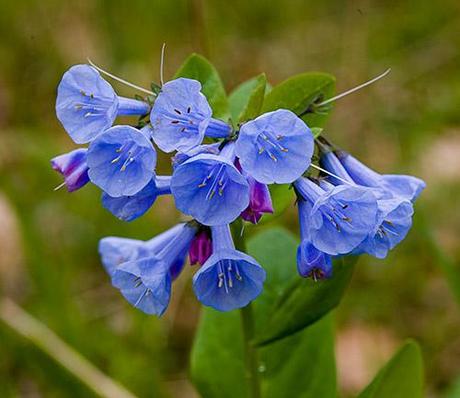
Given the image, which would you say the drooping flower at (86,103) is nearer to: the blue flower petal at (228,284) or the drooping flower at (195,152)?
the drooping flower at (195,152)

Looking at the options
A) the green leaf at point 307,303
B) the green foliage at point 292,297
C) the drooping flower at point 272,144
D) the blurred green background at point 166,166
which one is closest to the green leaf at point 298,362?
the green foliage at point 292,297

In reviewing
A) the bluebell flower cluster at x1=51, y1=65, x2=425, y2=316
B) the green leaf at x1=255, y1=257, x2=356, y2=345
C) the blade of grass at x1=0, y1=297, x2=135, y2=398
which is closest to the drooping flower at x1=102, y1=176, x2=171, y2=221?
the bluebell flower cluster at x1=51, y1=65, x2=425, y2=316

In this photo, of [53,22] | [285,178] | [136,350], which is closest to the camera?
[285,178]

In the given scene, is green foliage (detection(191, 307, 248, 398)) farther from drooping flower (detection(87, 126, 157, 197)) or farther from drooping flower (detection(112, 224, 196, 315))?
drooping flower (detection(87, 126, 157, 197))

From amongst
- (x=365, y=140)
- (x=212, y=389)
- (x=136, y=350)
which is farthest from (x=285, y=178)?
(x=365, y=140)

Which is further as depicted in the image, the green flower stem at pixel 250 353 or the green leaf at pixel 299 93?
the green flower stem at pixel 250 353

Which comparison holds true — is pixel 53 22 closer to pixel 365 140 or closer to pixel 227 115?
pixel 365 140
